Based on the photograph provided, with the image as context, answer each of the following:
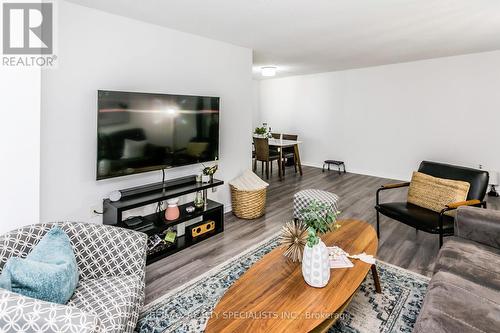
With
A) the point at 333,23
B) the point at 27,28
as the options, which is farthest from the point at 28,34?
the point at 333,23

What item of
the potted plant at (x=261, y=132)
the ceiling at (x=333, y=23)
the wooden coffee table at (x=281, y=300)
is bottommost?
the wooden coffee table at (x=281, y=300)

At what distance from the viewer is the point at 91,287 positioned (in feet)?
4.96

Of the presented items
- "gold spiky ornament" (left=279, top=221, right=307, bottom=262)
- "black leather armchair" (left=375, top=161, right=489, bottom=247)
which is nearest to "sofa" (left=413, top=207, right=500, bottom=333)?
"black leather armchair" (left=375, top=161, right=489, bottom=247)

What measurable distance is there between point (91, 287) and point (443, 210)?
2768 mm

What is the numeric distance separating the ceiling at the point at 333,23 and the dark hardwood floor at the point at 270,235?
230 cm

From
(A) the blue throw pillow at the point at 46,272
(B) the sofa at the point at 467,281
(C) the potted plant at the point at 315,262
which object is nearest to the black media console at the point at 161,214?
(A) the blue throw pillow at the point at 46,272

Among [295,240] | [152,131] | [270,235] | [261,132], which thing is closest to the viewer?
[295,240]

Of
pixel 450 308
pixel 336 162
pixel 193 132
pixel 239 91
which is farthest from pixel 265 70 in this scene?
pixel 450 308

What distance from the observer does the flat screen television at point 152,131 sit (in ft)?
7.93

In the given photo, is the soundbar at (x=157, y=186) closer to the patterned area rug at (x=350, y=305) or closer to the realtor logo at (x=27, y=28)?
the patterned area rug at (x=350, y=305)

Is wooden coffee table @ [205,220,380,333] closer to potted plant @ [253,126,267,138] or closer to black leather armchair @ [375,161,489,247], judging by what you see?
black leather armchair @ [375,161,489,247]

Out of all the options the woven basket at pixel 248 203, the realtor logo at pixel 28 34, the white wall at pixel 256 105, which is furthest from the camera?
the white wall at pixel 256 105

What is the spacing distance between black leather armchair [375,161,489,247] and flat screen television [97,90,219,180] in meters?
2.17

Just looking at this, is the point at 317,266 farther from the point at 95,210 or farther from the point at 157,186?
the point at 95,210
